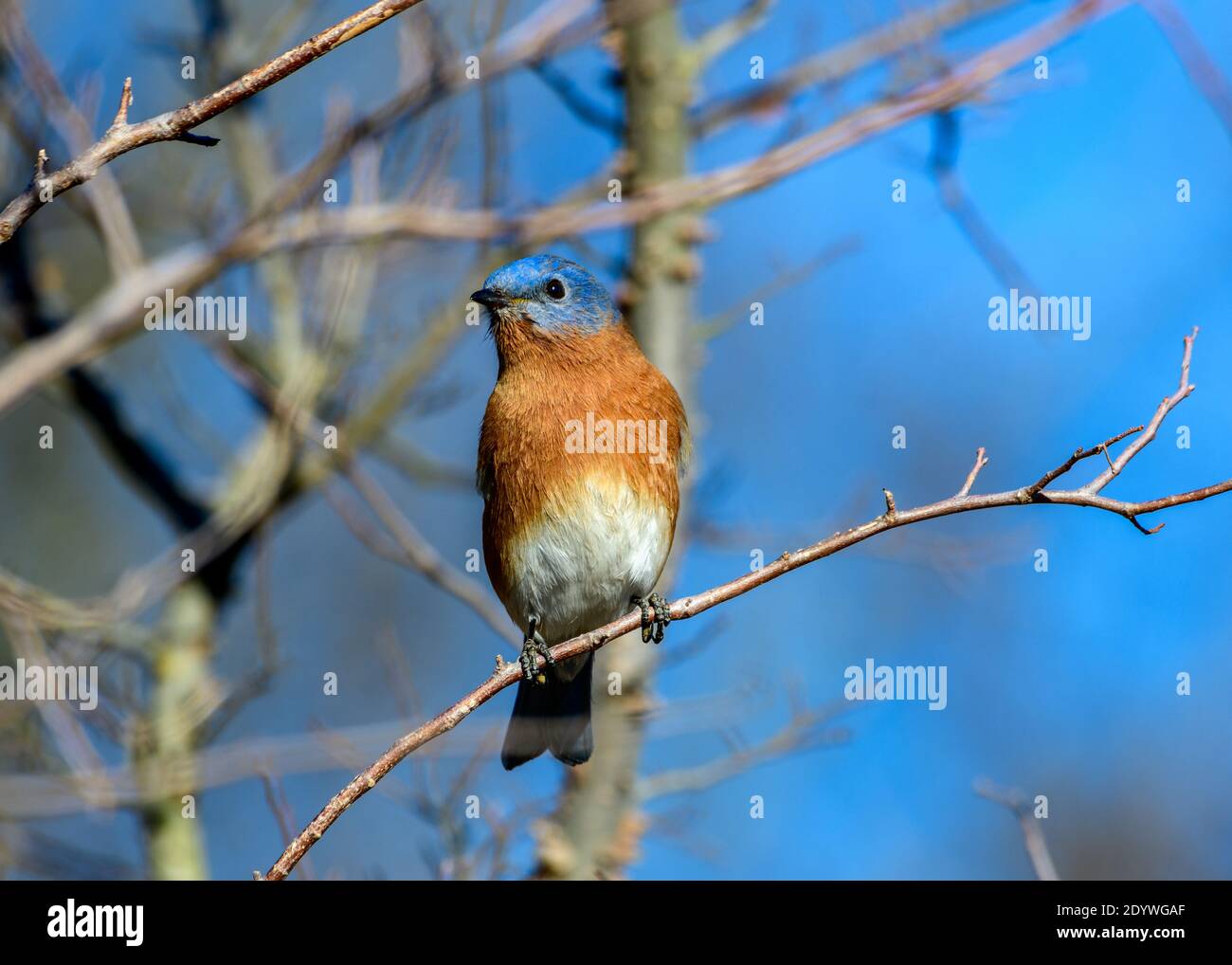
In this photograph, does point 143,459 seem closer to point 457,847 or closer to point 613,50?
point 613,50

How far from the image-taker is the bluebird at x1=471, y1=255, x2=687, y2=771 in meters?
4.79

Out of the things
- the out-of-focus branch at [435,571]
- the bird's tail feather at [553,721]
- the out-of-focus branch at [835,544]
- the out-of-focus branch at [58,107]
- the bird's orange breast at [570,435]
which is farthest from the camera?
the out-of-focus branch at [58,107]

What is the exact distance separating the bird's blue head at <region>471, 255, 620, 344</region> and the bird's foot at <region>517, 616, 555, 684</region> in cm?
117

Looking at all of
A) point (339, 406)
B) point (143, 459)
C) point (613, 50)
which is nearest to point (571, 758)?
point (339, 406)

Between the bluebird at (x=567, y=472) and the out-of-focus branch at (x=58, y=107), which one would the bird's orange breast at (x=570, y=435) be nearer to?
the bluebird at (x=567, y=472)

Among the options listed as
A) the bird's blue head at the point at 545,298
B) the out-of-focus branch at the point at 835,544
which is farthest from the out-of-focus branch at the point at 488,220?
the out-of-focus branch at the point at 835,544

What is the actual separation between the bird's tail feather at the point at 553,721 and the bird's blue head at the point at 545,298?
1388 millimetres

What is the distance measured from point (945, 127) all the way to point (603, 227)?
1762 millimetres

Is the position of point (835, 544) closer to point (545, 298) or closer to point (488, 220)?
point (545, 298)

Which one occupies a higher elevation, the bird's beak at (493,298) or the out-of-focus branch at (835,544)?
the bird's beak at (493,298)

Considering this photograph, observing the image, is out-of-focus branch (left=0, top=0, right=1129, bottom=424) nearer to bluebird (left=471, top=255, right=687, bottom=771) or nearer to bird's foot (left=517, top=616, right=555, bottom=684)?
bluebird (left=471, top=255, right=687, bottom=771)

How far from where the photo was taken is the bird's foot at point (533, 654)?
463 cm

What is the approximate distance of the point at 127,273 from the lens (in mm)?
7371

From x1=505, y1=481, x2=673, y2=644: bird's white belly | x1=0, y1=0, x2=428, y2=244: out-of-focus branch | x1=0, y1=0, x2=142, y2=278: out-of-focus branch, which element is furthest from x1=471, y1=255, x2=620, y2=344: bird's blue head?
x1=0, y1=0, x2=142, y2=278: out-of-focus branch
